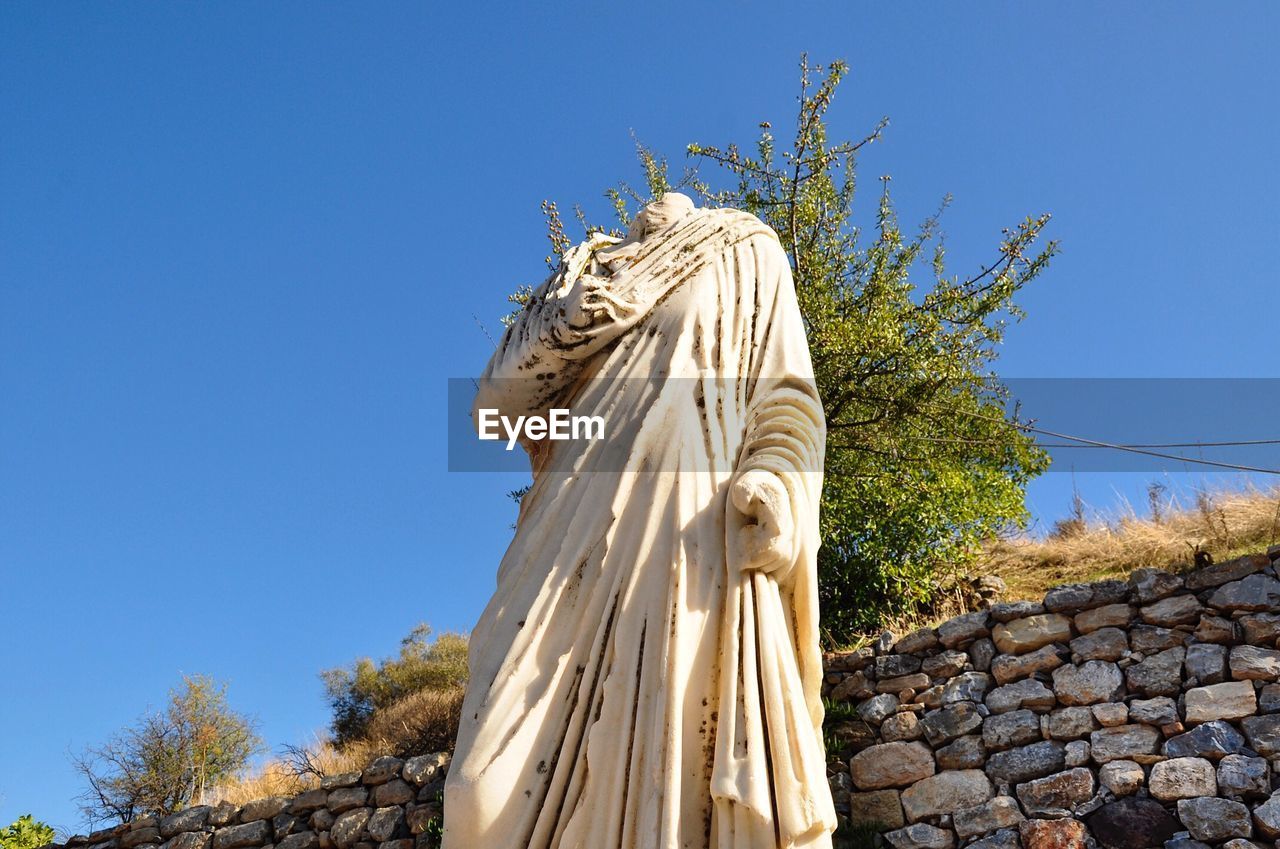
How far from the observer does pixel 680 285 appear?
382 cm

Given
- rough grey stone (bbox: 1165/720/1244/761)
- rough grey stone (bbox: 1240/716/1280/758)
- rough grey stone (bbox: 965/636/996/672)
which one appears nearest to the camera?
rough grey stone (bbox: 1240/716/1280/758)

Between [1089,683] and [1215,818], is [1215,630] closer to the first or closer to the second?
[1089,683]

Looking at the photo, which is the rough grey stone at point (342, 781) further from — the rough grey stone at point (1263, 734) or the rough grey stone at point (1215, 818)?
the rough grey stone at point (1263, 734)

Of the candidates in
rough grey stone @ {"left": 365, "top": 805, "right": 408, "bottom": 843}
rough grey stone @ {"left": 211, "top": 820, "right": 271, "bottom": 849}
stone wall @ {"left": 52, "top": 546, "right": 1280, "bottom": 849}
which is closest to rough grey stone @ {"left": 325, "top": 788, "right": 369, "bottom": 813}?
stone wall @ {"left": 52, "top": 546, "right": 1280, "bottom": 849}

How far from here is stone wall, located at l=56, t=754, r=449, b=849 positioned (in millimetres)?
8766

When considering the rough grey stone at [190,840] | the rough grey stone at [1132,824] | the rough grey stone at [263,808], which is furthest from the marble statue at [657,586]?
the rough grey stone at [190,840]

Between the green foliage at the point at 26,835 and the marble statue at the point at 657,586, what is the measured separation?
9.10 metres

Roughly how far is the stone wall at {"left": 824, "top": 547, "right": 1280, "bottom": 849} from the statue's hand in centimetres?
485

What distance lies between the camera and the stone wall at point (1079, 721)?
6871mm

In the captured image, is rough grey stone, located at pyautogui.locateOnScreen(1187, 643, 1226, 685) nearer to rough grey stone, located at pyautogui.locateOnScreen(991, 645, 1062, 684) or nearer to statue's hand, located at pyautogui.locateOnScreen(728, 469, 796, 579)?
rough grey stone, located at pyautogui.locateOnScreen(991, 645, 1062, 684)

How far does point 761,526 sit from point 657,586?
0.32 m

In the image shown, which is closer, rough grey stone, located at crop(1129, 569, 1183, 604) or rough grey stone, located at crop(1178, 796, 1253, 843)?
rough grey stone, located at crop(1178, 796, 1253, 843)

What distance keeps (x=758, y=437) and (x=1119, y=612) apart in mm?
5545

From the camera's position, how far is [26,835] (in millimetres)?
10469
